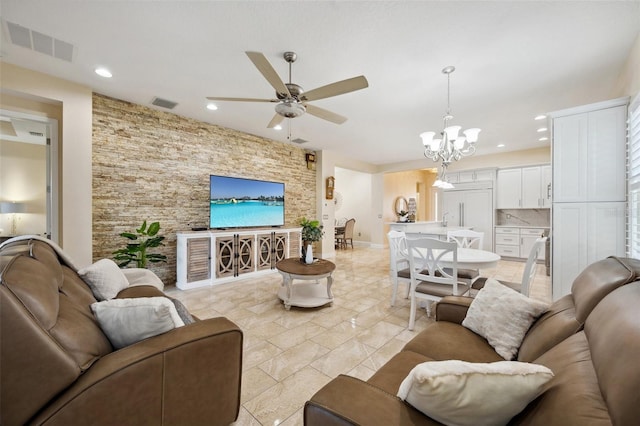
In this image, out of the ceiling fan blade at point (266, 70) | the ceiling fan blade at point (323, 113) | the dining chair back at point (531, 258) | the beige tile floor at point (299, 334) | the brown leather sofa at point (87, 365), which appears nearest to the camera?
the brown leather sofa at point (87, 365)

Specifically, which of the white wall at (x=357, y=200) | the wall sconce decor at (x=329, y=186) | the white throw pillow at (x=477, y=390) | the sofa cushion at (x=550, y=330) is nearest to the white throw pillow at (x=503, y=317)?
the sofa cushion at (x=550, y=330)

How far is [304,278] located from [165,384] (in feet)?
6.08

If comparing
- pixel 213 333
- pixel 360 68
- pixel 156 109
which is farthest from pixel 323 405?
pixel 156 109

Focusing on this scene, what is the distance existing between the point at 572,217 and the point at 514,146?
12.9 ft

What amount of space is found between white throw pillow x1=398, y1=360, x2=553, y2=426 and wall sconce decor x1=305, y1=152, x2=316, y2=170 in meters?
5.77

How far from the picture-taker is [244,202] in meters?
4.68

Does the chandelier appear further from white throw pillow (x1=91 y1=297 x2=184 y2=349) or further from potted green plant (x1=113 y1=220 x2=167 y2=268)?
potted green plant (x1=113 y1=220 x2=167 y2=268)

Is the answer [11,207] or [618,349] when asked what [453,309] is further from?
[11,207]

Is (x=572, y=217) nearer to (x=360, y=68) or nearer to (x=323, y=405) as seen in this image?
(x=360, y=68)

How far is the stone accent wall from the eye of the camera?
343 cm

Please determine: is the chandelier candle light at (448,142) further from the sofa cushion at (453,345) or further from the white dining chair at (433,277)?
the sofa cushion at (453,345)

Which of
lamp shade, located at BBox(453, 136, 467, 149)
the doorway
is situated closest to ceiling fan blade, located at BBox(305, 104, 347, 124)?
lamp shade, located at BBox(453, 136, 467, 149)

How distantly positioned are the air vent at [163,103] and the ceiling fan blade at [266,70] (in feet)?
7.44

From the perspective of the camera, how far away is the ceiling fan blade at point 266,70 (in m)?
1.81
